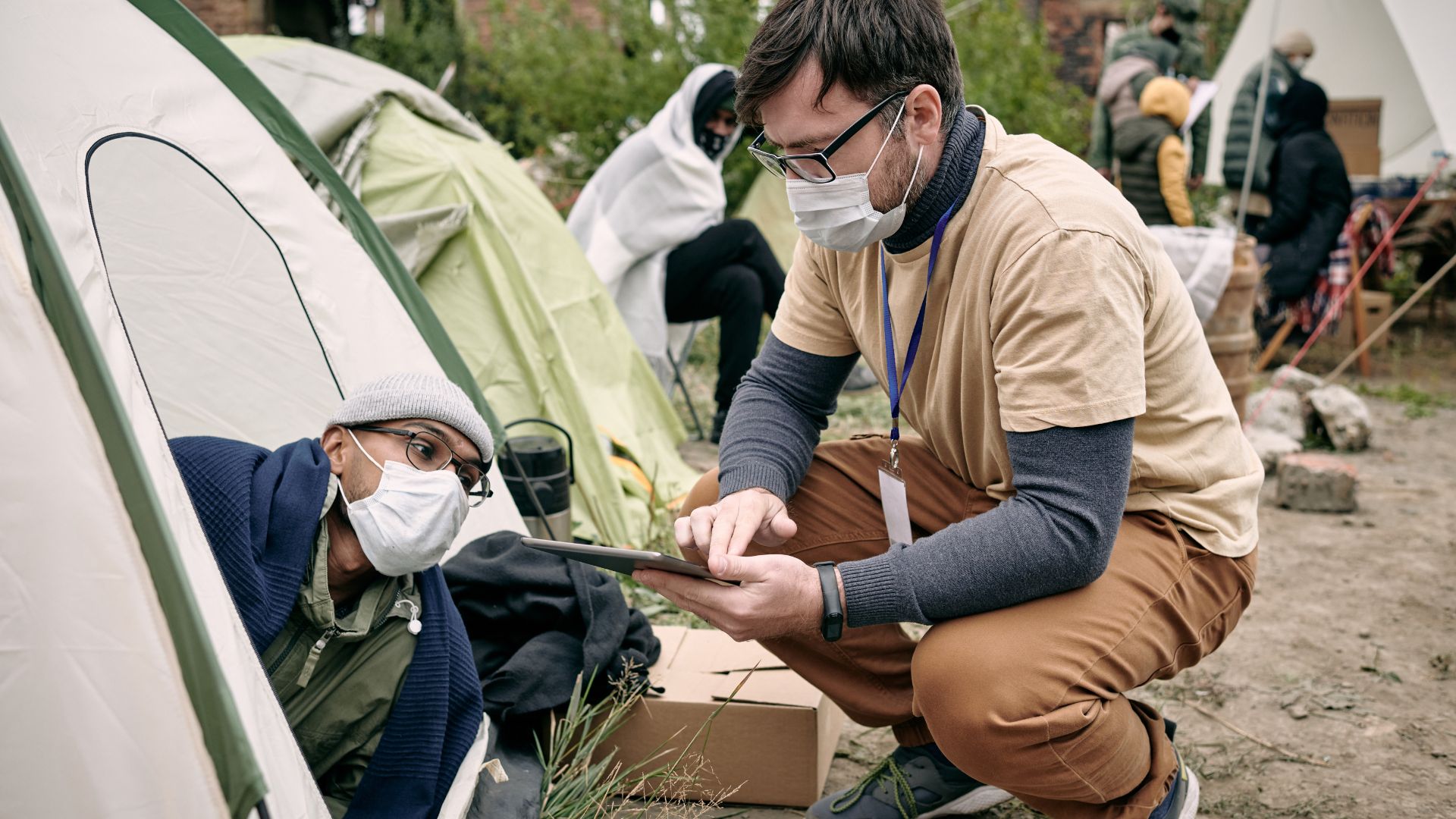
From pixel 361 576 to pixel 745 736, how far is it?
2.58ft

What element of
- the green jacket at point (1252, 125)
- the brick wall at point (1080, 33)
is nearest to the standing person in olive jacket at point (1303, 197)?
the green jacket at point (1252, 125)

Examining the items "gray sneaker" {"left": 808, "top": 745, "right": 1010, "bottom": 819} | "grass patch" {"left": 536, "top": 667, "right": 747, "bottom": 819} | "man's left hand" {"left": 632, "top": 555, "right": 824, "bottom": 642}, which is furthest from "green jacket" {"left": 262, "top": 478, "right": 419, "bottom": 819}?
"gray sneaker" {"left": 808, "top": 745, "right": 1010, "bottom": 819}

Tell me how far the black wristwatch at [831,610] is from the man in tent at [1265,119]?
239 inches

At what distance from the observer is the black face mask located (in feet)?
15.8

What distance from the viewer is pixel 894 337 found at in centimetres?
191

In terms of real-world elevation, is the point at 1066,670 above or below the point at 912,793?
above

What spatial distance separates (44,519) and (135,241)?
A: 1544mm

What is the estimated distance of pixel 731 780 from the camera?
216 centimetres

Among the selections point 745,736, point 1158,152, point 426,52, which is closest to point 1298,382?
point 1158,152

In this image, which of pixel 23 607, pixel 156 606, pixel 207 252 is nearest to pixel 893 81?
pixel 156 606

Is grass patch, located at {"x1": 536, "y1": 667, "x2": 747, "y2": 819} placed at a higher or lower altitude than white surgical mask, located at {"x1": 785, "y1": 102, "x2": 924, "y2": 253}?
lower

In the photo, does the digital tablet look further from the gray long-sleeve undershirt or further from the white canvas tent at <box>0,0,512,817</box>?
the white canvas tent at <box>0,0,512,817</box>

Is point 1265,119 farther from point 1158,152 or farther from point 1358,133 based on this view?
point 1358,133

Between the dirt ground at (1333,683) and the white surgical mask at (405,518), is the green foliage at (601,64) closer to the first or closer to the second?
the dirt ground at (1333,683)
